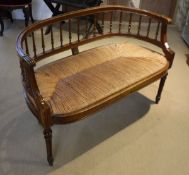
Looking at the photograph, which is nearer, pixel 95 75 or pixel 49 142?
pixel 49 142

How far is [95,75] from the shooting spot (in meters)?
1.76

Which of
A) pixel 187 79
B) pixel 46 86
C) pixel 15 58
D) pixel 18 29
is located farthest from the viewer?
pixel 18 29

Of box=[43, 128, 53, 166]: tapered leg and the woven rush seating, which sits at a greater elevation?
the woven rush seating

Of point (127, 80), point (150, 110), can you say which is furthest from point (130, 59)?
point (150, 110)

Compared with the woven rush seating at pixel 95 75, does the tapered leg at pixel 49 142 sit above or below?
below

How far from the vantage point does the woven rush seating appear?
154cm

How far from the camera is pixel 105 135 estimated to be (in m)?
1.90

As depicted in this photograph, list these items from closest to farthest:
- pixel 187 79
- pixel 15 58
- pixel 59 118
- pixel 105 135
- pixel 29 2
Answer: pixel 59 118 → pixel 105 135 → pixel 187 79 → pixel 15 58 → pixel 29 2

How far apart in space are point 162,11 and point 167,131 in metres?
2.26

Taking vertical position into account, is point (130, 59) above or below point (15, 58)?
above

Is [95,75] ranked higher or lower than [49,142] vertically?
higher

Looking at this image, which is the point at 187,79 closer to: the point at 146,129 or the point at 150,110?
the point at 150,110

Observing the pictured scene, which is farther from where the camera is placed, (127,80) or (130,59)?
(130,59)

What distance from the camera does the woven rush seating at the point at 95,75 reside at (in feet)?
5.04
